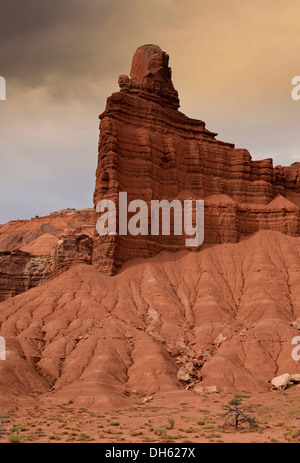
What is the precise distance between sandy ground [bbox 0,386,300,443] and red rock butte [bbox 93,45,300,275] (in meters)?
29.7

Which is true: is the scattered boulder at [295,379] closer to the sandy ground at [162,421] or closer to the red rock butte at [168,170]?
the sandy ground at [162,421]

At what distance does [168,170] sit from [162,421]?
172 ft

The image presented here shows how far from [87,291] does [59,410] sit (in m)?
25.8

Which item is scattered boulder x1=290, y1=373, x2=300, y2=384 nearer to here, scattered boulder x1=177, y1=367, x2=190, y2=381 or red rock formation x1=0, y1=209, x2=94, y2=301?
scattered boulder x1=177, y1=367, x2=190, y2=381

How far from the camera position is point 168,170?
86.4 meters

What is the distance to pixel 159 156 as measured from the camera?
281 feet

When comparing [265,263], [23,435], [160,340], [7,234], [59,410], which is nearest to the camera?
[23,435]

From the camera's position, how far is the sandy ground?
32.4 meters

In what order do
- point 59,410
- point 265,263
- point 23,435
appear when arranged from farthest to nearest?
point 265,263 < point 59,410 < point 23,435

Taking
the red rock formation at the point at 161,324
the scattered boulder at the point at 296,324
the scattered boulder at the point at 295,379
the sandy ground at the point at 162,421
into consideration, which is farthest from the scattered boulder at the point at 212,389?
the scattered boulder at the point at 296,324

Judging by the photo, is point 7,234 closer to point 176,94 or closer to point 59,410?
point 176,94

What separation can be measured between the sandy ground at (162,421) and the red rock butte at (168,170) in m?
29.7

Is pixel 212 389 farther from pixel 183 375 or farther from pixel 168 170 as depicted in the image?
pixel 168 170
